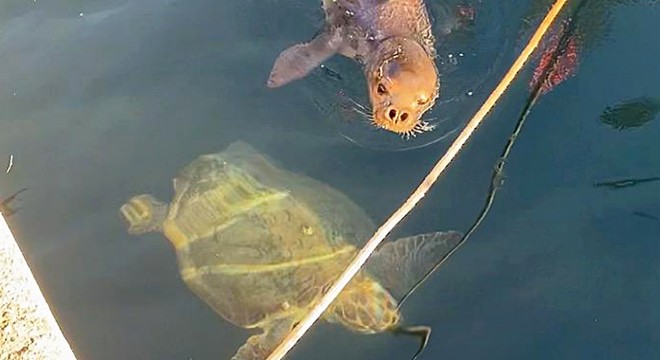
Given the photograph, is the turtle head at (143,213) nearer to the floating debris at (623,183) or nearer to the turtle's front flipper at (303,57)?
the turtle's front flipper at (303,57)

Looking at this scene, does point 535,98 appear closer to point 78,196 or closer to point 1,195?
point 78,196

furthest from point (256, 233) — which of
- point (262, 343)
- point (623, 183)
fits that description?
point (623, 183)

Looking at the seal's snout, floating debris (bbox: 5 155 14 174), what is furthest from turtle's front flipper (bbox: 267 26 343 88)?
floating debris (bbox: 5 155 14 174)

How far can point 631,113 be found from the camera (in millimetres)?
3311

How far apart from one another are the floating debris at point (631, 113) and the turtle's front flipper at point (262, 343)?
4.85 ft

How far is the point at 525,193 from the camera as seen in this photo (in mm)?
3074

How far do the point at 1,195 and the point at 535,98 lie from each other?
2093 mm

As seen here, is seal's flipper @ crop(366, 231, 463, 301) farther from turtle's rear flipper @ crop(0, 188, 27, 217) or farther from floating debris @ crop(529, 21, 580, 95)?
turtle's rear flipper @ crop(0, 188, 27, 217)

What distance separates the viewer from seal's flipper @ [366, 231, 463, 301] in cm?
287

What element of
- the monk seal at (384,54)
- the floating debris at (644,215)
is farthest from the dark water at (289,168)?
the monk seal at (384,54)

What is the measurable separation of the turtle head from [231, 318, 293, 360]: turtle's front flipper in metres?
0.61

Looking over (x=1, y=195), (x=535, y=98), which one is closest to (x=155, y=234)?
(x=1, y=195)

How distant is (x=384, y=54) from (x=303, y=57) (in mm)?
386

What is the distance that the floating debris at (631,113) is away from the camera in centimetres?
328
